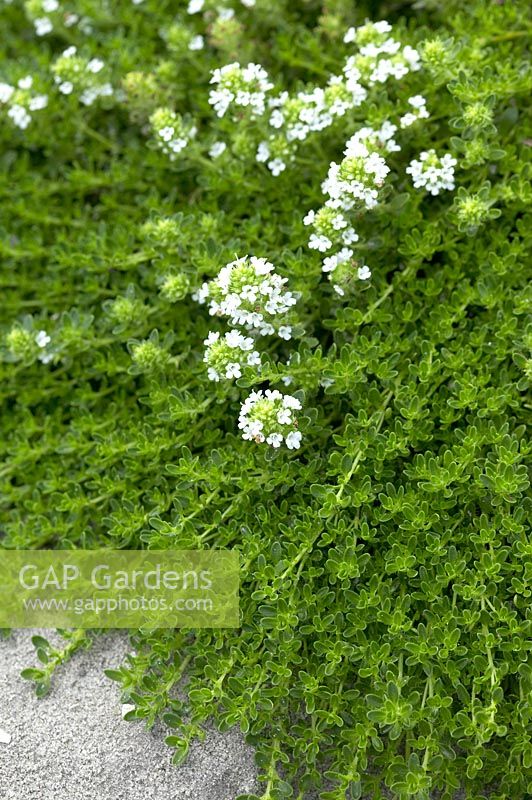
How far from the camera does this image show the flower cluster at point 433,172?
2414 millimetres

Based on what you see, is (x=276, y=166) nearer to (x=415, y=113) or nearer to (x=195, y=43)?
(x=415, y=113)

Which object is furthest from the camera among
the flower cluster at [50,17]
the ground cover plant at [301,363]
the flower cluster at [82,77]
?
the flower cluster at [50,17]

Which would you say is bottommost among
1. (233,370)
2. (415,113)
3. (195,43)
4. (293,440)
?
(293,440)

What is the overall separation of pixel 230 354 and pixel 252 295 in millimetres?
155

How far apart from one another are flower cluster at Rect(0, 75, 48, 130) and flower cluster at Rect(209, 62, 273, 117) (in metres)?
0.75

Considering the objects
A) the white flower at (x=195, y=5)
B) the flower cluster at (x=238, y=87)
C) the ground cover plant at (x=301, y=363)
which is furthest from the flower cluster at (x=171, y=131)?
the white flower at (x=195, y=5)

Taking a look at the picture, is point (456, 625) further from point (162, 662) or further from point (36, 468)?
point (36, 468)

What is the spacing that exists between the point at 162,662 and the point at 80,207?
1.60m

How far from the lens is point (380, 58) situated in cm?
258

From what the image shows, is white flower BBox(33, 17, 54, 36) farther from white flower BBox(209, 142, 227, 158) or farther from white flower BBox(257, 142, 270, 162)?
white flower BBox(257, 142, 270, 162)

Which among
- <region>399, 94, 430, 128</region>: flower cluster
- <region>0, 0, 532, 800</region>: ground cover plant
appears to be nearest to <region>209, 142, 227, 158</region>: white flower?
<region>0, 0, 532, 800</region>: ground cover plant

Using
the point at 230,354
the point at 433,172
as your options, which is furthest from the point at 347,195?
the point at 230,354

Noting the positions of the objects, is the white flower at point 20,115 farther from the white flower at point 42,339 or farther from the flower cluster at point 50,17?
the white flower at point 42,339

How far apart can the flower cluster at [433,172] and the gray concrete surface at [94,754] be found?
154 centimetres
